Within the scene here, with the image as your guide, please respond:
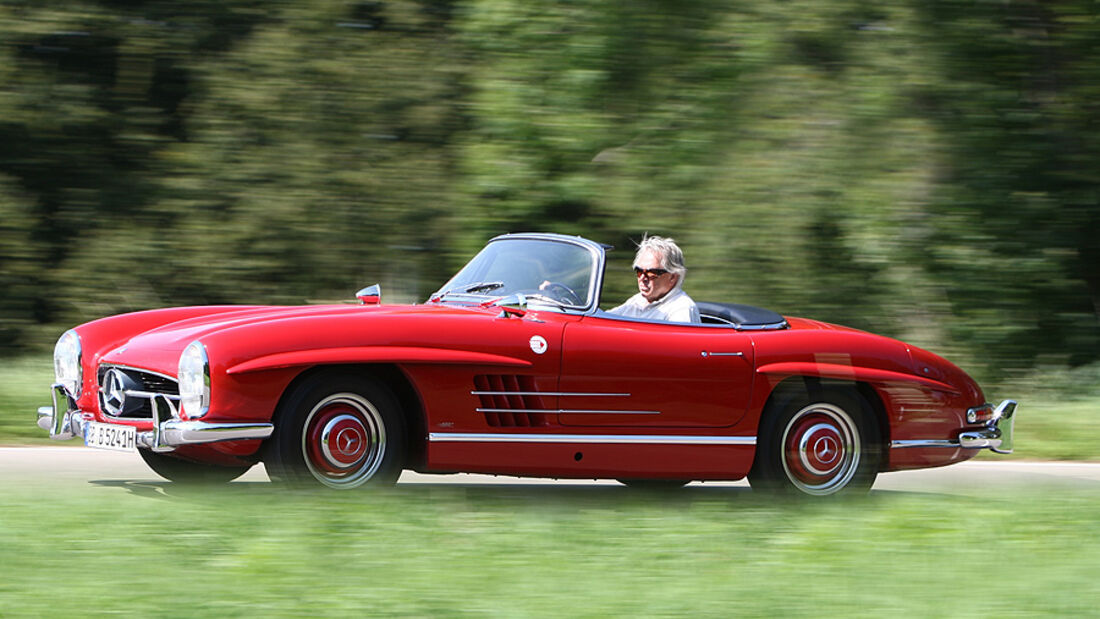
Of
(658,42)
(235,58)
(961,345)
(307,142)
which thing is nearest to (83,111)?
(235,58)

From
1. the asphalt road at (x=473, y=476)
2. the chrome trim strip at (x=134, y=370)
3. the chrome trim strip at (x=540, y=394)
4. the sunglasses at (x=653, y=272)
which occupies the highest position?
the sunglasses at (x=653, y=272)

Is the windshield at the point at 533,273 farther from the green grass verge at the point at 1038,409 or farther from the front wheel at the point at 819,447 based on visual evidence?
the green grass verge at the point at 1038,409

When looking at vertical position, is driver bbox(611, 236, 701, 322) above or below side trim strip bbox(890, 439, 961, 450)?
above

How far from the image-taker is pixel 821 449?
7.37m

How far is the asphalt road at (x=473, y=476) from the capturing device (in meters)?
7.31

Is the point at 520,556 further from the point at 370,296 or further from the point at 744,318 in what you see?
the point at 370,296

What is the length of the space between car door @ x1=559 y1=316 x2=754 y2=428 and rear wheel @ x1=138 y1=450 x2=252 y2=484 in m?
1.82

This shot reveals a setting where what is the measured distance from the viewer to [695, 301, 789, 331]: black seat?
747cm

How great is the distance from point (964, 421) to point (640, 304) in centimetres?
186

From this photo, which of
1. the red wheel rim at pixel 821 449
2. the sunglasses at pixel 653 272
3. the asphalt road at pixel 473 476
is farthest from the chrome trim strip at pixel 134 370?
the red wheel rim at pixel 821 449

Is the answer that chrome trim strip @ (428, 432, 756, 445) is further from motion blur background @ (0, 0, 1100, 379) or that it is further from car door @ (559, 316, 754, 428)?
motion blur background @ (0, 0, 1100, 379)

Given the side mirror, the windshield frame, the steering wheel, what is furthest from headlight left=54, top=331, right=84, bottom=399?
the steering wheel

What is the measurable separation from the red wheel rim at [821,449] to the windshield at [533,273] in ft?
4.29

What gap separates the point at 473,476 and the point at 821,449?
1998 mm
